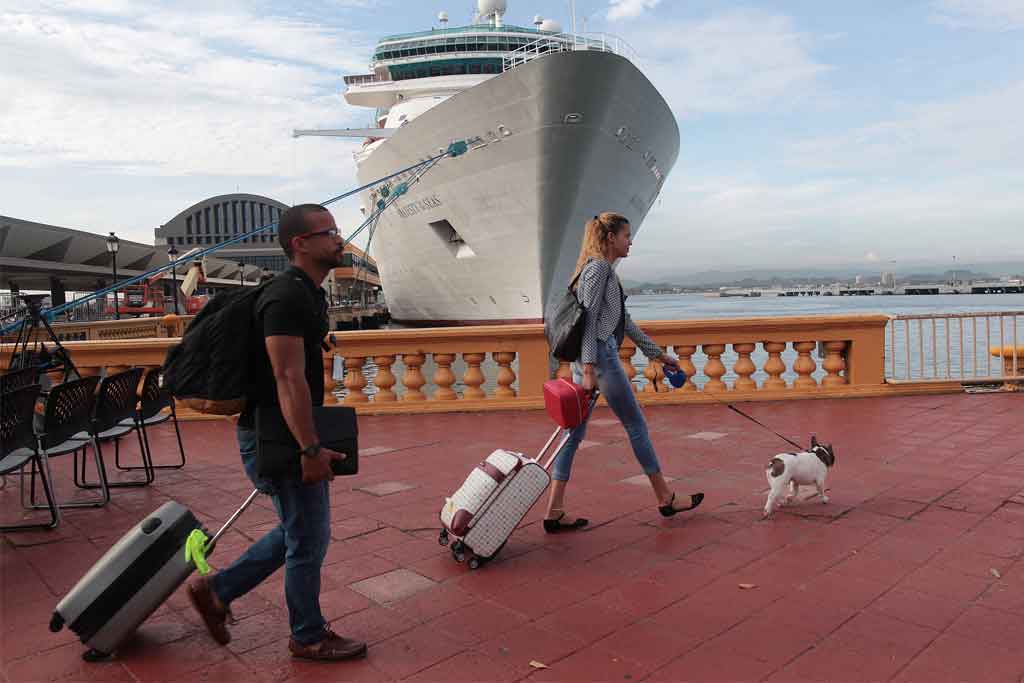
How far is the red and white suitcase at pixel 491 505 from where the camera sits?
3.18 m

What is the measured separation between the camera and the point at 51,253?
2983 centimetres

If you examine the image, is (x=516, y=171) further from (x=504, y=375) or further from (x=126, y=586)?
(x=126, y=586)

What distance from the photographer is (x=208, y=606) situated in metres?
2.41

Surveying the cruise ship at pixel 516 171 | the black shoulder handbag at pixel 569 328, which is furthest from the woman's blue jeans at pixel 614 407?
the cruise ship at pixel 516 171

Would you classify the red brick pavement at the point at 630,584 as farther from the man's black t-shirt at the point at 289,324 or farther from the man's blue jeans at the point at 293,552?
the man's black t-shirt at the point at 289,324

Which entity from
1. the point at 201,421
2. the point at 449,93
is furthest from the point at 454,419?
the point at 449,93

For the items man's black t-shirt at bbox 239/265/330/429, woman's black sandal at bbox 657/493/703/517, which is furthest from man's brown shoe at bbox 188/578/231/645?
woman's black sandal at bbox 657/493/703/517

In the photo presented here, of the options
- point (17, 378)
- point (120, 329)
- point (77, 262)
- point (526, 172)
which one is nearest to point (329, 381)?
point (17, 378)

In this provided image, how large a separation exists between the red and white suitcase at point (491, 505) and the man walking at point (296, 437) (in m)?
0.79

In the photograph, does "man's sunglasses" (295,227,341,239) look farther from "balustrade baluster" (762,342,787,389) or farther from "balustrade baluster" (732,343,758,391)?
"balustrade baluster" (762,342,787,389)

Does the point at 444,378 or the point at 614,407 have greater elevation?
the point at 614,407

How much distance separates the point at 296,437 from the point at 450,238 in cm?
2107

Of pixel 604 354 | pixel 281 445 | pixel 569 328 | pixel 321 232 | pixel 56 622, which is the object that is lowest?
pixel 56 622

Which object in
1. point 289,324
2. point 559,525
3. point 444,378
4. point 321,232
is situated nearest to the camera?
point 289,324
